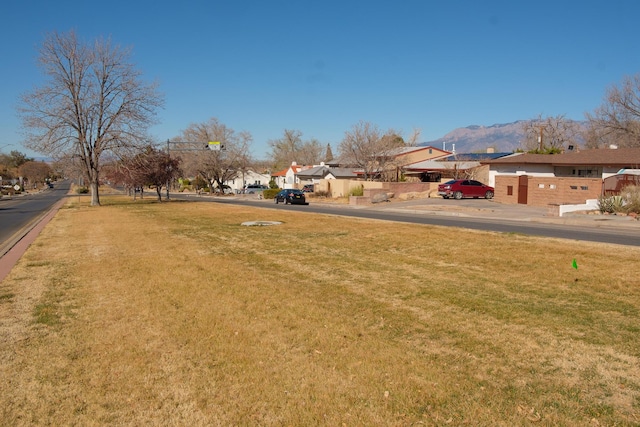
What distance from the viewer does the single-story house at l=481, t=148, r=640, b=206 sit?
1178 inches

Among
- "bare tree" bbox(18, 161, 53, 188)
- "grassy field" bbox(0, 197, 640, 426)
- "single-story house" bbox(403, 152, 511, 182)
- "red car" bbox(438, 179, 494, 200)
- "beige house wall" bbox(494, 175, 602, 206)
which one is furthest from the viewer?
"bare tree" bbox(18, 161, 53, 188)

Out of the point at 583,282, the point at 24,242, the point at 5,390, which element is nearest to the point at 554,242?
the point at 583,282

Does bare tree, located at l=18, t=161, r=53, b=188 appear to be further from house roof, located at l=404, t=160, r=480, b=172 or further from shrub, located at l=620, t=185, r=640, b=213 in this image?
shrub, located at l=620, t=185, r=640, b=213

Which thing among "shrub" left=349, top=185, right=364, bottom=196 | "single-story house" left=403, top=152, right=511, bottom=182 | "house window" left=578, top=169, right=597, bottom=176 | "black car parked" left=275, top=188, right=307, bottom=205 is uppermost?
"single-story house" left=403, top=152, right=511, bottom=182

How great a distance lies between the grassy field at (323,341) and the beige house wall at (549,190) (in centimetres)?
2089

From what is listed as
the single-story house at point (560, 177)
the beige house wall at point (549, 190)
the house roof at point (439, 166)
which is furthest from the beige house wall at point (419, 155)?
the beige house wall at point (549, 190)

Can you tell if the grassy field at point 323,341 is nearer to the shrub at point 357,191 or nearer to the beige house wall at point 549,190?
the beige house wall at point 549,190

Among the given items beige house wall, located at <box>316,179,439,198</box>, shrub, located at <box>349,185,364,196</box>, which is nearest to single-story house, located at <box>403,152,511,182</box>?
beige house wall, located at <box>316,179,439,198</box>

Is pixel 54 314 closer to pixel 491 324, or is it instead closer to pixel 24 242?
pixel 491 324

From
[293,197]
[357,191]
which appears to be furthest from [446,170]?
[293,197]

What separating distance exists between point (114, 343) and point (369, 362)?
3.09m

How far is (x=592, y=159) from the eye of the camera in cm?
3459

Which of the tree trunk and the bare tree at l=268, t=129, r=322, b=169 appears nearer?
the tree trunk

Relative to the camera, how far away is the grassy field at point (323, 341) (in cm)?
420
